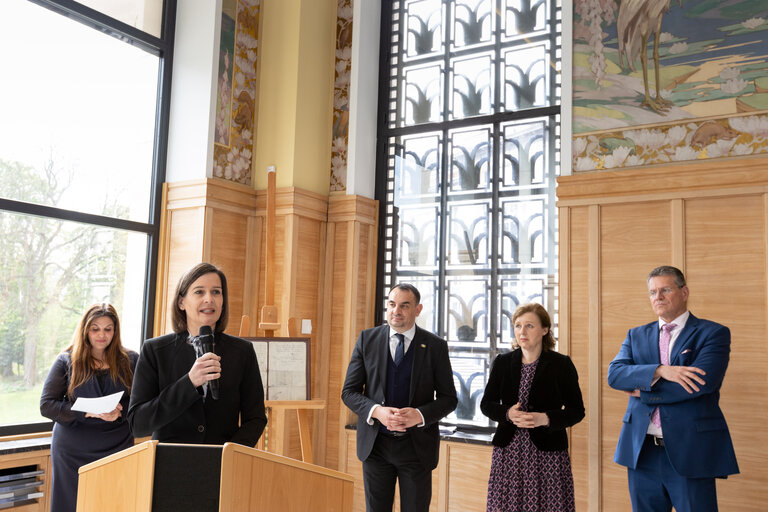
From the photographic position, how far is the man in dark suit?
356 centimetres

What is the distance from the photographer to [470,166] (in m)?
5.56

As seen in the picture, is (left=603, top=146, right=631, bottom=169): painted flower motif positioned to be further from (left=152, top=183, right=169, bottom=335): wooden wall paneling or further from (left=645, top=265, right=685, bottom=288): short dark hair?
(left=152, top=183, right=169, bottom=335): wooden wall paneling

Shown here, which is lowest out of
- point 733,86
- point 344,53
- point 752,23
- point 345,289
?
point 345,289

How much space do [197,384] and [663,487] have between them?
250cm

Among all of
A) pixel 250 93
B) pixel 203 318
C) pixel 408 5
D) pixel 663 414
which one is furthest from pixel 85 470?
pixel 408 5

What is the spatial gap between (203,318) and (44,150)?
3097 millimetres

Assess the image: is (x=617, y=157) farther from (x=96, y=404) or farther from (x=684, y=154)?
(x=96, y=404)

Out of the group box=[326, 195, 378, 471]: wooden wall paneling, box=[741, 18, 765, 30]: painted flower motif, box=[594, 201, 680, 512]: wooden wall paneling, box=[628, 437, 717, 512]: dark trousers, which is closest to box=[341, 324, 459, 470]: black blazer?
box=[628, 437, 717, 512]: dark trousers

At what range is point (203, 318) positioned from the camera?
92.5 inches

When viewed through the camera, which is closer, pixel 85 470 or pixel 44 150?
pixel 85 470

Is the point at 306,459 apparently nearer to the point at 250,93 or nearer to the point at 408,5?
the point at 250,93

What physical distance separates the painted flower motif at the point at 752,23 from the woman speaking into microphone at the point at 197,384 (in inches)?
149

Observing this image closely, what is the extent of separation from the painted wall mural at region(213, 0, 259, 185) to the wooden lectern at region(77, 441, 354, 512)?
391 centimetres

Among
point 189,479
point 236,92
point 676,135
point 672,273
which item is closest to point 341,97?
point 236,92
